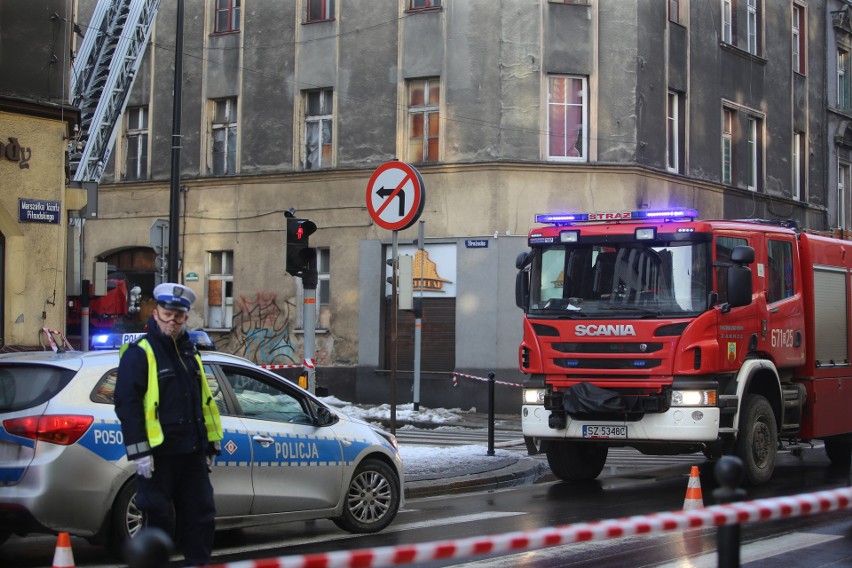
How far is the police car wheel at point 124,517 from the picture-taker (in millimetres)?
8391

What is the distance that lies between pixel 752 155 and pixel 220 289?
15.1m

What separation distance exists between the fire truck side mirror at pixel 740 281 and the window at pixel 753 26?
22.2 meters

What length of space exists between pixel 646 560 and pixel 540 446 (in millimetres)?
5027

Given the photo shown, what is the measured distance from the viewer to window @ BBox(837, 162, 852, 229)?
3881 cm

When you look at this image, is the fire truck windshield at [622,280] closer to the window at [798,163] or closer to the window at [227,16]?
the window at [227,16]

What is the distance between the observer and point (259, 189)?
98.5 ft

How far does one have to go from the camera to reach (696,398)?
12.5 metres

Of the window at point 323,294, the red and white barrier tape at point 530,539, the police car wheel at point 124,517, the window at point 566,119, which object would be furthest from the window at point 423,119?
the red and white barrier tape at point 530,539

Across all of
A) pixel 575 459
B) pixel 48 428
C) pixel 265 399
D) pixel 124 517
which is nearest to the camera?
pixel 48 428

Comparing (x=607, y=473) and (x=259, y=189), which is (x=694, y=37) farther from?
(x=607, y=473)

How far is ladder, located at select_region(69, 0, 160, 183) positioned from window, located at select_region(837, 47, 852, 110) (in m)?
23.5

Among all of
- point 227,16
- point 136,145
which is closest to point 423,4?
point 227,16

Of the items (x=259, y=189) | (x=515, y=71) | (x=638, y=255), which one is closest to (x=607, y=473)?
(x=638, y=255)

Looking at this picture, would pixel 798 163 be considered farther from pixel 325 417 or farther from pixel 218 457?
pixel 218 457
